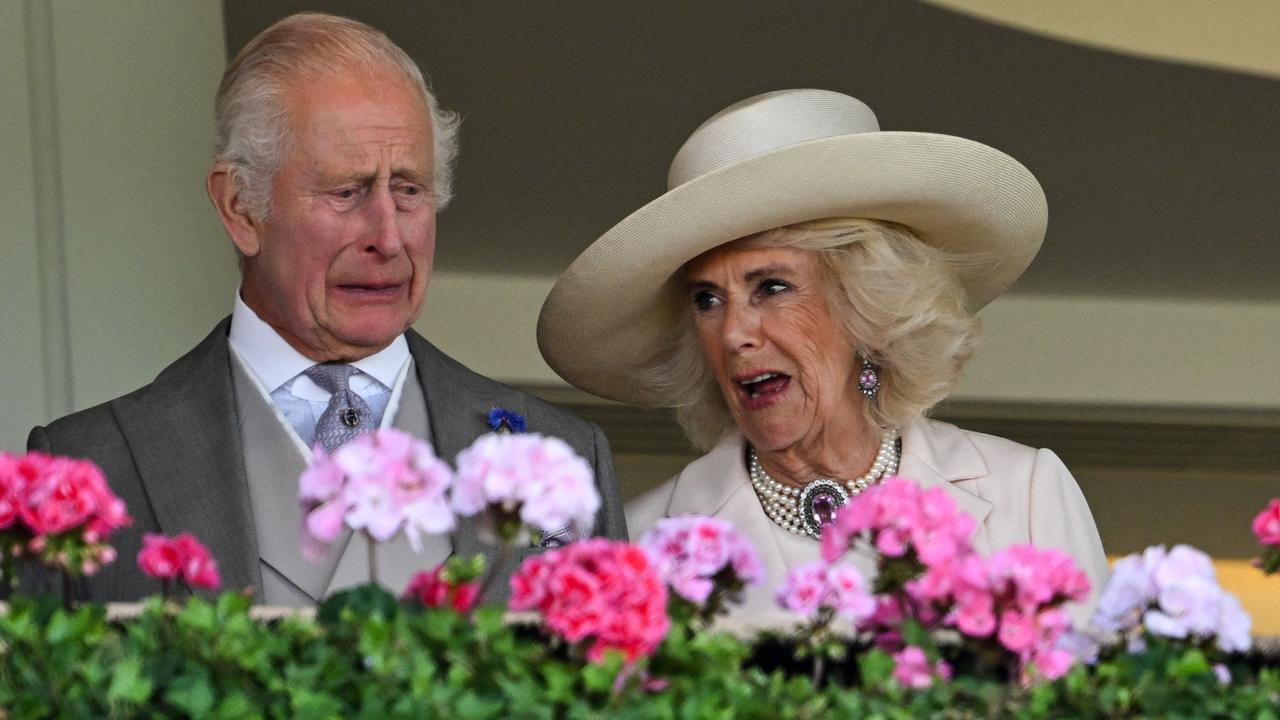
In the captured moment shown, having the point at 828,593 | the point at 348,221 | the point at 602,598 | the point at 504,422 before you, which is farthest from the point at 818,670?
the point at 348,221

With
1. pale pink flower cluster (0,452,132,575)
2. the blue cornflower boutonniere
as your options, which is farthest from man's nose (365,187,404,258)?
pale pink flower cluster (0,452,132,575)

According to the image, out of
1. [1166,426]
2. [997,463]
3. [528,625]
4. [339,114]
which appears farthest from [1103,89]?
[528,625]

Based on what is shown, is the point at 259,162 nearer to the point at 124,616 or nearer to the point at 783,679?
the point at 124,616

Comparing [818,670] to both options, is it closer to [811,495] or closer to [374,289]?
[374,289]

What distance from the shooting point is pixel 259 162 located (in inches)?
89.2

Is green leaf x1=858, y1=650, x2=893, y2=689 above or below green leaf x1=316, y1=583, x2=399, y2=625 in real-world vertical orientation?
below

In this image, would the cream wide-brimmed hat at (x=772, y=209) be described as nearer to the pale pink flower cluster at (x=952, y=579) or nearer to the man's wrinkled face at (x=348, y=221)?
the man's wrinkled face at (x=348, y=221)

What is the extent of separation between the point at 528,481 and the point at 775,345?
152 cm

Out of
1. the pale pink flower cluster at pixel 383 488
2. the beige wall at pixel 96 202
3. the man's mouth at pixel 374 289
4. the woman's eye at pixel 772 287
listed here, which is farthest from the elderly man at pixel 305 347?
the pale pink flower cluster at pixel 383 488

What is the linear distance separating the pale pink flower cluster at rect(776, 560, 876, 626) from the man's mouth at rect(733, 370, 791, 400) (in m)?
1.33

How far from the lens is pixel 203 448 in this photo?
6.91 ft

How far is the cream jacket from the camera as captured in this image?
8.41 ft

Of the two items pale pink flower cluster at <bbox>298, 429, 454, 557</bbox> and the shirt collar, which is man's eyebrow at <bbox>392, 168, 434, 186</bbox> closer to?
the shirt collar

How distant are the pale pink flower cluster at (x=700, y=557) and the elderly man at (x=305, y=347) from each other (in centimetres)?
85
